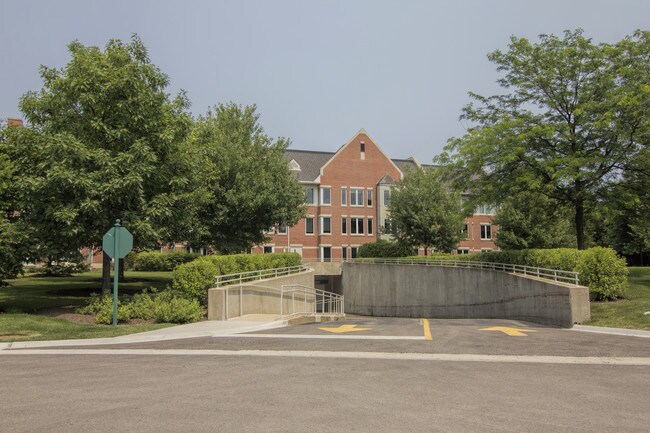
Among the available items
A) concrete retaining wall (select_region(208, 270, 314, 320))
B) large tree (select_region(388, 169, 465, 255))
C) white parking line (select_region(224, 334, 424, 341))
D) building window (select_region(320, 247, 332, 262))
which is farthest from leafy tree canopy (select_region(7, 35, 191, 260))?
building window (select_region(320, 247, 332, 262))

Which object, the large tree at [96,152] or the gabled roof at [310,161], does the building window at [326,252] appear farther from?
the large tree at [96,152]

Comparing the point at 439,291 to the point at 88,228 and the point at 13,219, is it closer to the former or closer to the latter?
the point at 88,228

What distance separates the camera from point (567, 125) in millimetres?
23266

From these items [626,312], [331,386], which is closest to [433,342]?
[331,386]

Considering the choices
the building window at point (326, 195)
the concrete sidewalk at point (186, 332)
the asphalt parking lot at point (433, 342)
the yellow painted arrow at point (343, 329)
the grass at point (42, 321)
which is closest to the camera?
the asphalt parking lot at point (433, 342)

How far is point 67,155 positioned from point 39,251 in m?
3.63

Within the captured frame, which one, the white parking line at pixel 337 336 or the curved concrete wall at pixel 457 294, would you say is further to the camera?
the curved concrete wall at pixel 457 294

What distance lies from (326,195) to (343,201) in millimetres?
2021

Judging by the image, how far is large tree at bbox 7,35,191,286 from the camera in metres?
17.4

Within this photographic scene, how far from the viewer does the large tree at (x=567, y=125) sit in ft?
73.2

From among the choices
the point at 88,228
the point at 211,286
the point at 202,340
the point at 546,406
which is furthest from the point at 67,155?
the point at 546,406

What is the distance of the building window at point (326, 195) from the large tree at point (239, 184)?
67.2 feet

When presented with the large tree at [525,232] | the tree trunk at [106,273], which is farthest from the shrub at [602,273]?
the large tree at [525,232]

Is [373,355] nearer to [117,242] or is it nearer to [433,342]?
[433,342]
